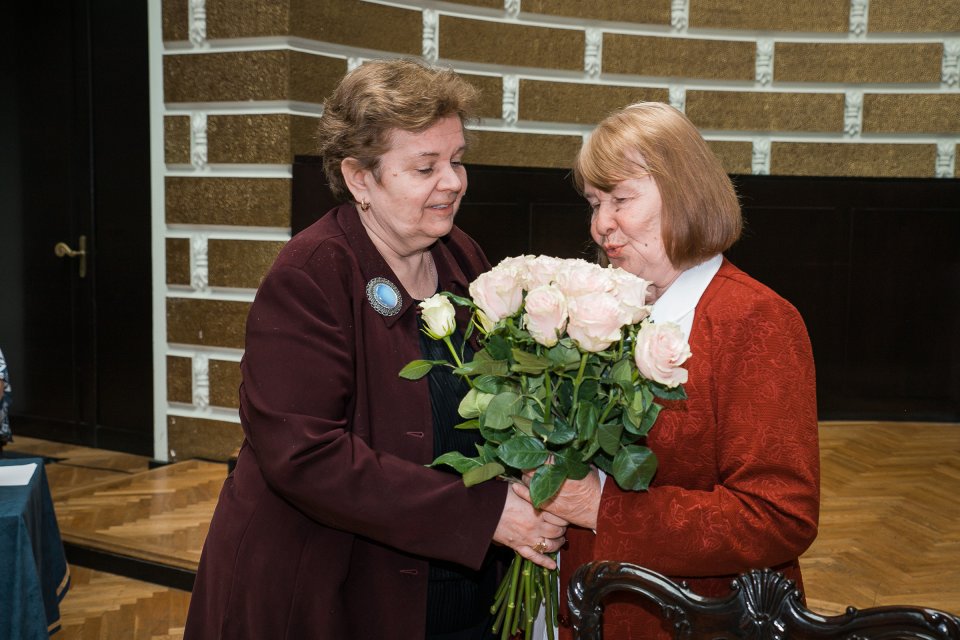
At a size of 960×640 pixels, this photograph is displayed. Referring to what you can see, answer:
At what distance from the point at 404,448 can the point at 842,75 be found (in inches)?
227

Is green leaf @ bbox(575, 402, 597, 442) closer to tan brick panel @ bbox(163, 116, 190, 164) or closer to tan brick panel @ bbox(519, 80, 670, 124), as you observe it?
tan brick panel @ bbox(163, 116, 190, 164)

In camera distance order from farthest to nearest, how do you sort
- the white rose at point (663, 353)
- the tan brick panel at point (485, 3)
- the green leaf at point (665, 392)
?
the tan brick panel at point (485, 3) < the green leaf at point (665, 392) < the white rose at point (663, 353)

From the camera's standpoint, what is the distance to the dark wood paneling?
6434 millimetres

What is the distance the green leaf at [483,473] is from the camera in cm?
167

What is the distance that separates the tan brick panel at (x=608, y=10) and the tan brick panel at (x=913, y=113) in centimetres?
159

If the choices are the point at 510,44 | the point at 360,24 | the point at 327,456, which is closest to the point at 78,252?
the point at 360,24

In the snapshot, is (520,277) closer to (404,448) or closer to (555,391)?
(555,391)

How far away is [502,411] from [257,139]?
3.95 meters

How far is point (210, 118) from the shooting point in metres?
5.29

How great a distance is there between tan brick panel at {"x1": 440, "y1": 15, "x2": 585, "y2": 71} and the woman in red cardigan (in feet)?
13.2

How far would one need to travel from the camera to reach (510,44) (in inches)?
235

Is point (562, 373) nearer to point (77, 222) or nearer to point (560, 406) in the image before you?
point (560, 406)

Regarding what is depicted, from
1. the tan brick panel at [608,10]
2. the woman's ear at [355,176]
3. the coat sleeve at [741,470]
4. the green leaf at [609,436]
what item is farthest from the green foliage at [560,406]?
the tan brick panel at [608,10]

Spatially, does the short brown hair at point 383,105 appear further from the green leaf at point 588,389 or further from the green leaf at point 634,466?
the green leaf at point 634,466
